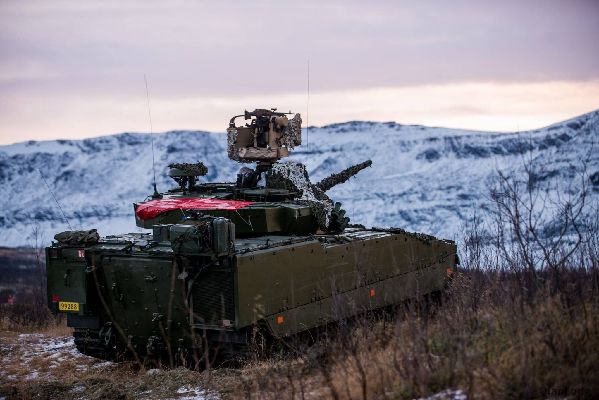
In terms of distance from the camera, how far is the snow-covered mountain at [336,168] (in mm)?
55344

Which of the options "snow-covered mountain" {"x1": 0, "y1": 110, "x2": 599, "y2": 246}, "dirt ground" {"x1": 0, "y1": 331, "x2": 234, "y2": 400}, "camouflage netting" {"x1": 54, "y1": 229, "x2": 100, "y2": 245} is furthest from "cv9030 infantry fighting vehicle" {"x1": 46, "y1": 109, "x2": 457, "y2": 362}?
"snow-covered mountain" {"x1": 0, "y1": 110, "x2": 599, "y2": 246}

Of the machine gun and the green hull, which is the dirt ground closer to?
the green hull

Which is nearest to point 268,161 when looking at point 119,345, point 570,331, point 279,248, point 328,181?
point 328,181

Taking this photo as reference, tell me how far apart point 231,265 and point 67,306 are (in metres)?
3.08

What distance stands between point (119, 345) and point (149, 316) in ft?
3.10

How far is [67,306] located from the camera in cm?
1284

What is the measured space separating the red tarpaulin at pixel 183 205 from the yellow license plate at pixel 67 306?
1.82 metres

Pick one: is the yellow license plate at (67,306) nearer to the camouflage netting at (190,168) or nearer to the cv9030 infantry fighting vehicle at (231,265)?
the cv9030 infantry fighting vehicle at (231,265)

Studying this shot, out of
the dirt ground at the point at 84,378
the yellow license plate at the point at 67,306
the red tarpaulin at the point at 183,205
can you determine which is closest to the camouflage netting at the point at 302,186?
the red tarpaulin at the point at 183,205

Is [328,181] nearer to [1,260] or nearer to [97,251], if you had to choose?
[97,251]

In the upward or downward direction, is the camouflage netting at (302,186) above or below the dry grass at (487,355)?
above

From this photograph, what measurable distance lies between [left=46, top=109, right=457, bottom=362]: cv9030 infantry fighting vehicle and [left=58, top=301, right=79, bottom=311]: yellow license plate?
0.06 feet

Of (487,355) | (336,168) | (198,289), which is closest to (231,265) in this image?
(198,289)

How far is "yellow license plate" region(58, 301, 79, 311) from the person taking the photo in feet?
41.8
